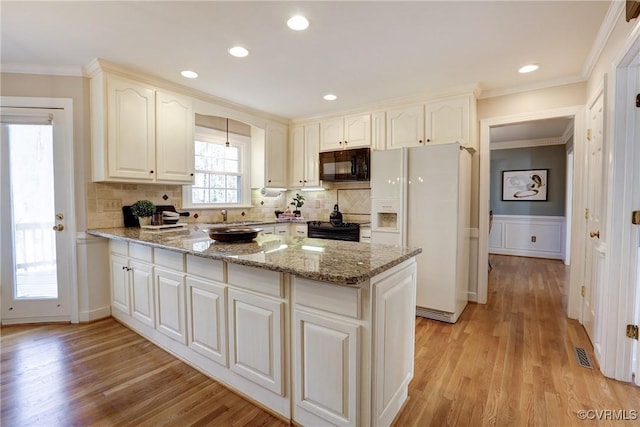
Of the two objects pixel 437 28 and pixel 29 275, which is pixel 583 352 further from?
pixel 29 275

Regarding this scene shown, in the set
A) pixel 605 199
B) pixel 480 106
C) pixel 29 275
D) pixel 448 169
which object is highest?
pixel 480 106

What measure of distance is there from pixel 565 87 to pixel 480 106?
763mm

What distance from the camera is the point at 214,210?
404cm

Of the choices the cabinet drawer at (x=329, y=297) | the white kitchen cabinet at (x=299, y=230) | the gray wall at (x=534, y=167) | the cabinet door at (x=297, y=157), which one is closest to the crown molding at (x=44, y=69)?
the cabinet door at (x=297, y=157)

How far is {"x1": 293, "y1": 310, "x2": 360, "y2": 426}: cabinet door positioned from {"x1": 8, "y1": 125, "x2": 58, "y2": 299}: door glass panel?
2.83 m

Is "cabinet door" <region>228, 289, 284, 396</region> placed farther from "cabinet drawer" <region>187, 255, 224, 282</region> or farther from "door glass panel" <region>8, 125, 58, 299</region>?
"door glass panel" <region>8, 125, 58, 299</region>

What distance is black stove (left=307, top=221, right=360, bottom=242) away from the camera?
378cm

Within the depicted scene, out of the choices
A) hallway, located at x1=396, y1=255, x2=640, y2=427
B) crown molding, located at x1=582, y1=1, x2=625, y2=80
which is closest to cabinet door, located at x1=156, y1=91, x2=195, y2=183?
hallway, located at x1=396, y1=255, x2=640, y2=427

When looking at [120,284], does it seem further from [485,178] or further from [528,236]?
[528,236]

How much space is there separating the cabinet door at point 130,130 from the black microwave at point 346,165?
7.02ft

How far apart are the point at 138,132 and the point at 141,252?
4.12 ft

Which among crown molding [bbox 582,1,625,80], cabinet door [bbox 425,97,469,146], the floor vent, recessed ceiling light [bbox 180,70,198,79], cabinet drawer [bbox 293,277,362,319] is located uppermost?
recessed ceiling light [bbox 180,70,198,79]

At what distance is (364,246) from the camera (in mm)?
1937

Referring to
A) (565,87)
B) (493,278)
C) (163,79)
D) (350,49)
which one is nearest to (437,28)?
(350,49)
